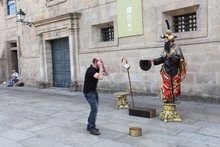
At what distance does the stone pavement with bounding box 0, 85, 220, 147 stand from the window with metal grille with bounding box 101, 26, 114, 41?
4.13m

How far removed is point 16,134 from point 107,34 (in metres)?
6.78

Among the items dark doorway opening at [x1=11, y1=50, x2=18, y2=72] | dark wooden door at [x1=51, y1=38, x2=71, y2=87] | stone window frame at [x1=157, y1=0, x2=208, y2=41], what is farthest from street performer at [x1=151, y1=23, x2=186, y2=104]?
dark doorway opening at [x1=11, y1=50, x2=18, y2=72]

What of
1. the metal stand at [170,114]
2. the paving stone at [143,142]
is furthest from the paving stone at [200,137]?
the metal stand at [170,114]

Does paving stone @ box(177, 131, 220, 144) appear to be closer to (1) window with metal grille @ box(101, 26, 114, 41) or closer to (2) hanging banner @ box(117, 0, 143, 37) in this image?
(2) hanging banner @ box(117, 0, 143, 37)

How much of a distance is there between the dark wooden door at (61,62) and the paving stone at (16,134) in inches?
284

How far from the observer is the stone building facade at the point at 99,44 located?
7.31 m

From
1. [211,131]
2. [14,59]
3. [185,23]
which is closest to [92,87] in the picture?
[211,131]

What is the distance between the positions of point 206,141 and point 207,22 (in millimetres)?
4322

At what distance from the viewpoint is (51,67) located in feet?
43.9

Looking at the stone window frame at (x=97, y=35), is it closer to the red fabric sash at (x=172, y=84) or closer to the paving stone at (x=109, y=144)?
the red fabric sash at (x=172, y=84)

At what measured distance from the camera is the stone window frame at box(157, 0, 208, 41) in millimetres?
7238

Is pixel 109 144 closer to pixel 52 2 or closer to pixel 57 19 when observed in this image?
pixel 57 19

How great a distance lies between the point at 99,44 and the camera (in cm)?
1038

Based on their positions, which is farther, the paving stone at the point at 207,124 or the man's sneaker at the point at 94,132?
the paving stone at the point at 207,124
